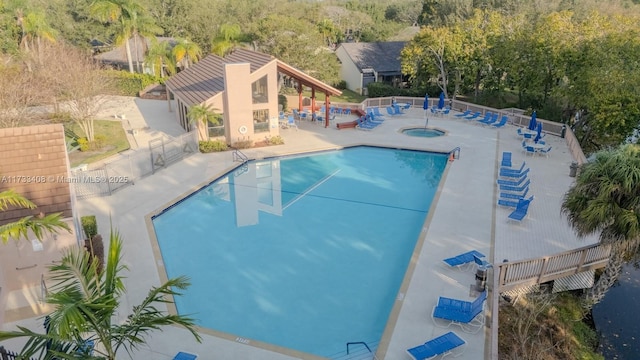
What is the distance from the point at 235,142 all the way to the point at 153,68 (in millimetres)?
18963

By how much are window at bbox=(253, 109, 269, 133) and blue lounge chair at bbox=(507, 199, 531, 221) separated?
582 inches

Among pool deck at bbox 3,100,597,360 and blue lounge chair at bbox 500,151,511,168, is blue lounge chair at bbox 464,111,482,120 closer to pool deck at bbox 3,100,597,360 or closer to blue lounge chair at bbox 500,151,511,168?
pool deck at bbox 3,100,597,360

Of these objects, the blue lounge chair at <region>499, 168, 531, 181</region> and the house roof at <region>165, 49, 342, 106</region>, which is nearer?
the blue lounge chair at <region>499, 168, 531, 181</region>

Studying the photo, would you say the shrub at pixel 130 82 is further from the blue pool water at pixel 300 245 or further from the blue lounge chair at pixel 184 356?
the blue lounge chair at pixel 184 356

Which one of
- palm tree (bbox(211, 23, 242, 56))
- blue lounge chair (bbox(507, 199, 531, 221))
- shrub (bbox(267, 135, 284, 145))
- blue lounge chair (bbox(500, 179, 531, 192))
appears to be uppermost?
palm tree (bbox(211, 23, 242, 56))

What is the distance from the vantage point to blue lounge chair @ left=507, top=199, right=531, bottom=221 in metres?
17.4

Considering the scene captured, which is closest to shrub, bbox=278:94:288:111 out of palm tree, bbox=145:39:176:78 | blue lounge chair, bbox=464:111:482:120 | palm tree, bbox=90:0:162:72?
palm tree, bbox=145:39:176:78

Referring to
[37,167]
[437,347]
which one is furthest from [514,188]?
[37,167]

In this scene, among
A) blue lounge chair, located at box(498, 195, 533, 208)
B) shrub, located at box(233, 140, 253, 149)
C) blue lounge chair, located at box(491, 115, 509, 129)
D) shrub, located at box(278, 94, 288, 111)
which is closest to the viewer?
blue lounge chair, located at box(498, 195, 533, 208)

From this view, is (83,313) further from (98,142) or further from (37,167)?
(98,142)

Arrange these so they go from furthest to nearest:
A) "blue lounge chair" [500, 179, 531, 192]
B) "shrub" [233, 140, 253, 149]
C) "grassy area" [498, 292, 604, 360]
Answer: "shrub" [233, 140, 253, 149]
"blue lounge chair" [500, 179, 531, 192]
"grassy area" [498, 292, 604, 360]

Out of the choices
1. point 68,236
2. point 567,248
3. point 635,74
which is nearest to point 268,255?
point 68,236

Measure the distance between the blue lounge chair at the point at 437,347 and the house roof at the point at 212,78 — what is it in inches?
747

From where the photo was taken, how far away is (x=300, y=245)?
16781 mm
